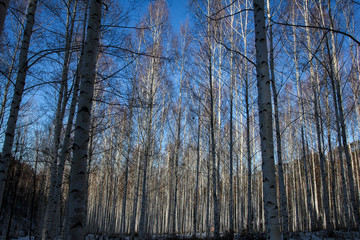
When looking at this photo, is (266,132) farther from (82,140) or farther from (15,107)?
(15,107)

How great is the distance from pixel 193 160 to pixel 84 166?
17.3 metres

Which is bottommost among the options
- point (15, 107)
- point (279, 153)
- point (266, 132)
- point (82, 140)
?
point (82, 140)

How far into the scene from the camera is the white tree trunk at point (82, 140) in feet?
6.64

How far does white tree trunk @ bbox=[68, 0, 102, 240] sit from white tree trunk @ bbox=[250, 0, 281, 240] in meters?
2.00

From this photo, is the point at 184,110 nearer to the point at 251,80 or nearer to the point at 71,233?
the point at 251,80

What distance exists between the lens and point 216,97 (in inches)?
428

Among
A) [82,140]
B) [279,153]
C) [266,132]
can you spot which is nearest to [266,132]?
[266,132]

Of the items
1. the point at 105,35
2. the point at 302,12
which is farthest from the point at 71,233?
the point at 302,12

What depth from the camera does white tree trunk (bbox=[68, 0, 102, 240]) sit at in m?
2.02

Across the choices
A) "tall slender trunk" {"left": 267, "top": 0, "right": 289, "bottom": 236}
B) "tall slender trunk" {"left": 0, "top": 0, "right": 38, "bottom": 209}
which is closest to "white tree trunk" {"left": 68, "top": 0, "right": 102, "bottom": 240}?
"tall slender trunk" {"left": 0, "top": 0, "right": 38, "bottom": 209}

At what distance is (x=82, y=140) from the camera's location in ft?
7.24

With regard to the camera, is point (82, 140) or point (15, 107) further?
point (15, 107)

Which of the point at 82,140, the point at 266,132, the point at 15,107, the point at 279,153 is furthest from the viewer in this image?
the point at 279,153

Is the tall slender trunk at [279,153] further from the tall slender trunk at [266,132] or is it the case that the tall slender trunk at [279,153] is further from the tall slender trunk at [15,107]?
the tall slender trunk at [15,107]
